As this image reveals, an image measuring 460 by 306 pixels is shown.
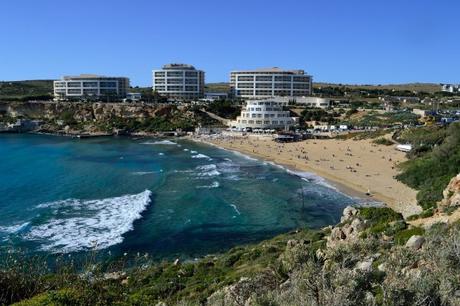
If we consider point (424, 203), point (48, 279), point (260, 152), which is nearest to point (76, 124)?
point (260, 152)

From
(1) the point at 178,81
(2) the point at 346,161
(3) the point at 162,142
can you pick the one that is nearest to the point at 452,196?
(2) the point at 346,161

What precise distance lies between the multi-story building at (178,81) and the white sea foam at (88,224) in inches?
3961

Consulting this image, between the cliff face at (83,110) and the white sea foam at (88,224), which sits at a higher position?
the cliff face at (83,110)

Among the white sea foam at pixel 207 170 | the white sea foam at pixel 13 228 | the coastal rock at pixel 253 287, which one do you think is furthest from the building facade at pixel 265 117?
the coastal rock at pixel 253 287

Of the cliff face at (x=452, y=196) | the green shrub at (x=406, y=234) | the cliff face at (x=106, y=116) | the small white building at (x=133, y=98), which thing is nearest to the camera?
the green shrub at (x=406, y=234)

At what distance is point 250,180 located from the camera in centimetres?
5084

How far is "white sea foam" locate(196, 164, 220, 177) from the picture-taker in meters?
54.5

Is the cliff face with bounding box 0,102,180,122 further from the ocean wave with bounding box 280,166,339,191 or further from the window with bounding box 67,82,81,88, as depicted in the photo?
the ocean wave with bounding box 280,166,339,191

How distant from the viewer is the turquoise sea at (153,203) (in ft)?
99.7

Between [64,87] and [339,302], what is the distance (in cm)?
14658

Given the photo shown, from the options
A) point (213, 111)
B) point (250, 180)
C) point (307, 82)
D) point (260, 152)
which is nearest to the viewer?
point (250, 180)

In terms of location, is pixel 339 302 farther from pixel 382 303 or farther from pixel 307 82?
pixel 307 82

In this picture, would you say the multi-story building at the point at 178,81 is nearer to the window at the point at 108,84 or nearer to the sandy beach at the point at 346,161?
the window at the point at 108,84

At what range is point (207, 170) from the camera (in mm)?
57469
